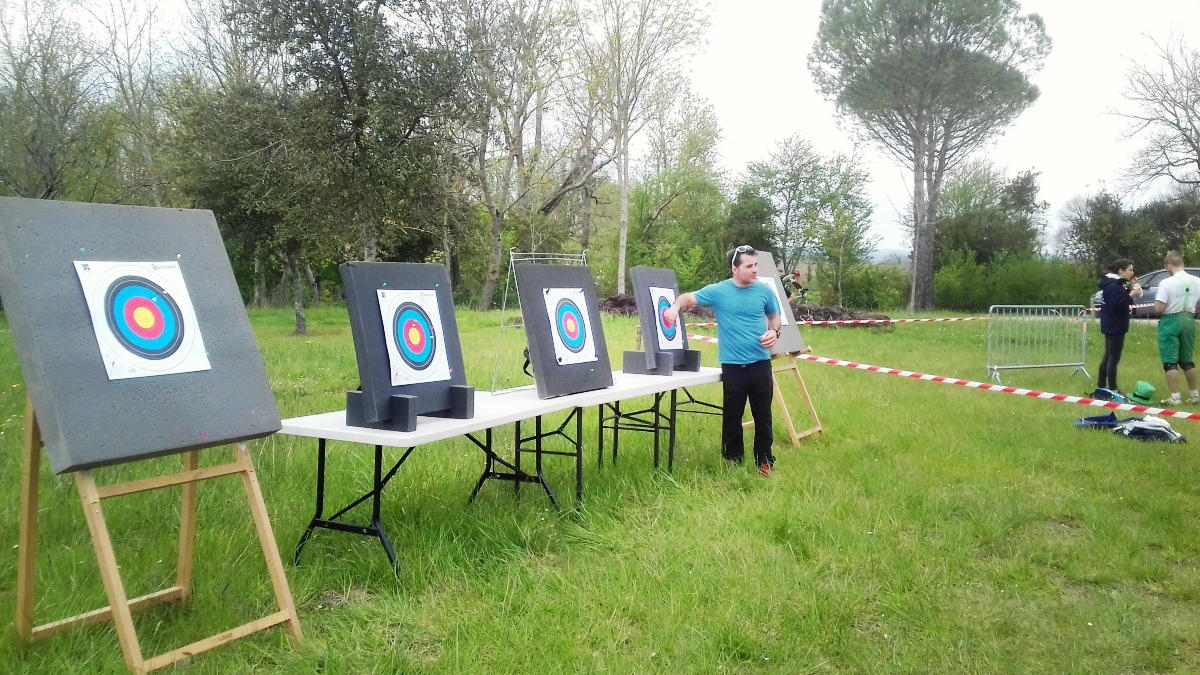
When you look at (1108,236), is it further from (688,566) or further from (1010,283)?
(688,566)

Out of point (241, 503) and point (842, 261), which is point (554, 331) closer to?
point (241, 503)

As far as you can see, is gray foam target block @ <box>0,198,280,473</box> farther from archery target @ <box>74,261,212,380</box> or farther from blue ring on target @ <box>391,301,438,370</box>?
blue ring on target @ <box>391,301,438,370</box>

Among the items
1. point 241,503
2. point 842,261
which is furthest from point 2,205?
point 842,261

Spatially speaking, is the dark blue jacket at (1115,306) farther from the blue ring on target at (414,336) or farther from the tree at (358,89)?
the blue ring on target at (414,336)

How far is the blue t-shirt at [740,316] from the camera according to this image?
17.1 feet

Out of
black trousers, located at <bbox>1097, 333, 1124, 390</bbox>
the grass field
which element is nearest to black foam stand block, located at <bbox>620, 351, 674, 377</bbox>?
the grass field

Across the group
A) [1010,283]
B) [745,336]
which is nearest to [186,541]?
[745,336]

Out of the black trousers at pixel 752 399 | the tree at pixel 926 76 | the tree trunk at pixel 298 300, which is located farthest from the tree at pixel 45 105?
the tree at pixel 926 76

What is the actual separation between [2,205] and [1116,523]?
5256mm

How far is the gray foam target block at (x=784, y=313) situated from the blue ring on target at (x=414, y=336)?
3412mm

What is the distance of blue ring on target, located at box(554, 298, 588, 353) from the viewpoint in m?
4.45

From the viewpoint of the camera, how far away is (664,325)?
568 centimetres

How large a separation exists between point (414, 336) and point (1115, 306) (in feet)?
25.6

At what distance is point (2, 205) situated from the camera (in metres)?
2.40
